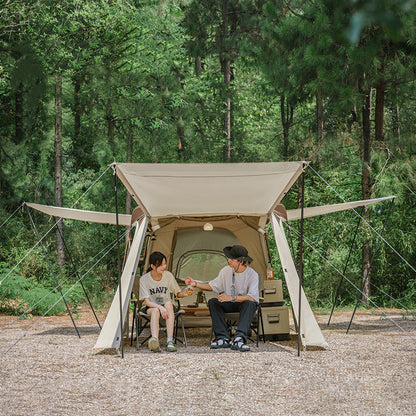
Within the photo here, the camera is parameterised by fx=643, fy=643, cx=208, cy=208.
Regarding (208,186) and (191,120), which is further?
(191,120)

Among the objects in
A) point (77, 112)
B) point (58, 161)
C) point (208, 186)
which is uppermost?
point (77, 112)

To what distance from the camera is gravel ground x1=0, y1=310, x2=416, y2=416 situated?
136 inches

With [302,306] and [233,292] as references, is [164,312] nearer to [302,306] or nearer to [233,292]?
[233,292]

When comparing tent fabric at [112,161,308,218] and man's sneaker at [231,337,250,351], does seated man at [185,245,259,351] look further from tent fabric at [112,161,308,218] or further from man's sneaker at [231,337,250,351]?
tent fabric at [112,161,308,218]

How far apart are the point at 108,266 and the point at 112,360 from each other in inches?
385

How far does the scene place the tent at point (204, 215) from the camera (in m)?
5.34

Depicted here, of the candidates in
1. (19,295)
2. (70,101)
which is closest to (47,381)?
(19,295)

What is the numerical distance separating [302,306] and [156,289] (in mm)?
1336

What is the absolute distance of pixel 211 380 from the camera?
411 centimetres

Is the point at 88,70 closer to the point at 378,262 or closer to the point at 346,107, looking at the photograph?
the point at 346,107

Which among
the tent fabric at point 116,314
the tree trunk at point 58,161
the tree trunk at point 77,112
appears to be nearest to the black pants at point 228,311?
the tent fabric at point 116,314

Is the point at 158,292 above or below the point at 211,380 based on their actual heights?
above

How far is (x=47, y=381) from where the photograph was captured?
4129 millimetres

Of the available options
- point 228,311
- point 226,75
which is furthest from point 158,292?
point 226,75
